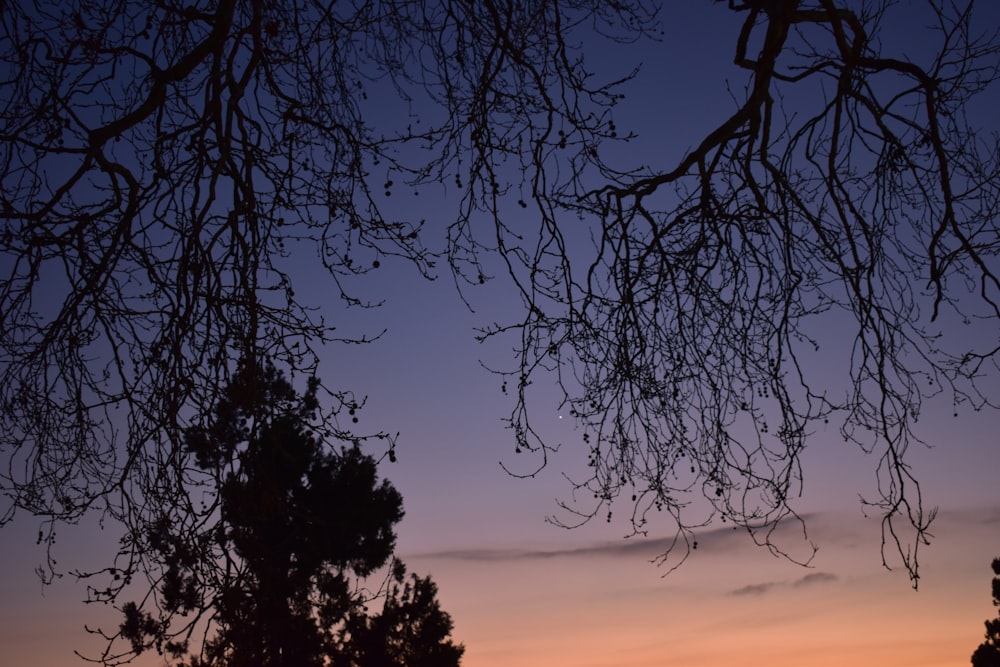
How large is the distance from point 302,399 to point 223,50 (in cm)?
150

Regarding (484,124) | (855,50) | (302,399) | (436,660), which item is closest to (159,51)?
(484,124)

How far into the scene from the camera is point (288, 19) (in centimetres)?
408

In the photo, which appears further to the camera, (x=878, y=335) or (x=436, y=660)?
(x=436, y=660)

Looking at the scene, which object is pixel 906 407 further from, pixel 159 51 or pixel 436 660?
pixel 436 660

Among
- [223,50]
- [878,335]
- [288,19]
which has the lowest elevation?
[878,335]

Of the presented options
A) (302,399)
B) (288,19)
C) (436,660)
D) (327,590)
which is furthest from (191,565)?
(436,660)

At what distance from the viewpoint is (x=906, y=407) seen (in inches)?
130

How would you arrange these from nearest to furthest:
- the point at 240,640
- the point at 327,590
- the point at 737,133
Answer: the point at 240,640
the point at 327,590
the point at 737,133

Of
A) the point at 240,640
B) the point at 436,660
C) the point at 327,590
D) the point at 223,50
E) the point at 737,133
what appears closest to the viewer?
the point at 240,640

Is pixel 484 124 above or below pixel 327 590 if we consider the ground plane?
above

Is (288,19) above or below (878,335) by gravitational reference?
above

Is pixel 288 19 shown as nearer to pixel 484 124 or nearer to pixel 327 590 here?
pixel 484 124

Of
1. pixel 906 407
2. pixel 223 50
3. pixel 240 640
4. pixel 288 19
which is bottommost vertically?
pixel 240 640

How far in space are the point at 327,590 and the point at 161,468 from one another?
0.73 meters
